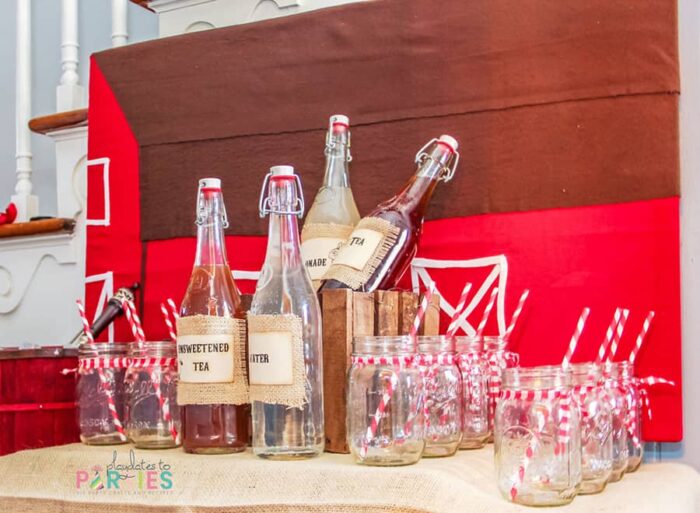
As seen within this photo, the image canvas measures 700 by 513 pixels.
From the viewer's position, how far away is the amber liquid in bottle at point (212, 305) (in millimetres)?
990

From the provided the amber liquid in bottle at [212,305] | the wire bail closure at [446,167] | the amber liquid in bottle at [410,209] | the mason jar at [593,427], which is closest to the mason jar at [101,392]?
the amber liquid in bottle at [212,305]

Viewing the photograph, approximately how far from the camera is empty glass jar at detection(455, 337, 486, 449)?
99 cm

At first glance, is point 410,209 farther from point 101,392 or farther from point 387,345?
point 101,392

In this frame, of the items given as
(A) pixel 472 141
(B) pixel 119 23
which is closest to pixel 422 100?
(A) pixel 472 141

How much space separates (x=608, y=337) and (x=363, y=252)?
28cm

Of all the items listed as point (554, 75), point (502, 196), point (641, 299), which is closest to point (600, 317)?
point (641, 299)

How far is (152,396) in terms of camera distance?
1.08 m

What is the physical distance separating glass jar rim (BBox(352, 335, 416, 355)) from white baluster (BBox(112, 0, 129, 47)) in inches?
45.8

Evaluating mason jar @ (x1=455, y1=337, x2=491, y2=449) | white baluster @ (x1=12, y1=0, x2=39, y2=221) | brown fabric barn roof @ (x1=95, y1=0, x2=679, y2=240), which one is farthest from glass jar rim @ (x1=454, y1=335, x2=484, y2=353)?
white baluster @ (x1=12, y1=0, x2=39, y2=221)

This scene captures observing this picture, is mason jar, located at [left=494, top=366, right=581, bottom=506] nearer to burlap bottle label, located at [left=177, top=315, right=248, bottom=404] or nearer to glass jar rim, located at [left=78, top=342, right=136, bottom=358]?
burlap bottle label, located at [left=177, top=315, right=248, bottom=404]

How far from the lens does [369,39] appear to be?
126cm

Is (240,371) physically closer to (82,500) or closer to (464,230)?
(82,500)

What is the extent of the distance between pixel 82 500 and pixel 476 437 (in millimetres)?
429

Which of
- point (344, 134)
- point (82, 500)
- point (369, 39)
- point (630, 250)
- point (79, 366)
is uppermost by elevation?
point (369, 39)
